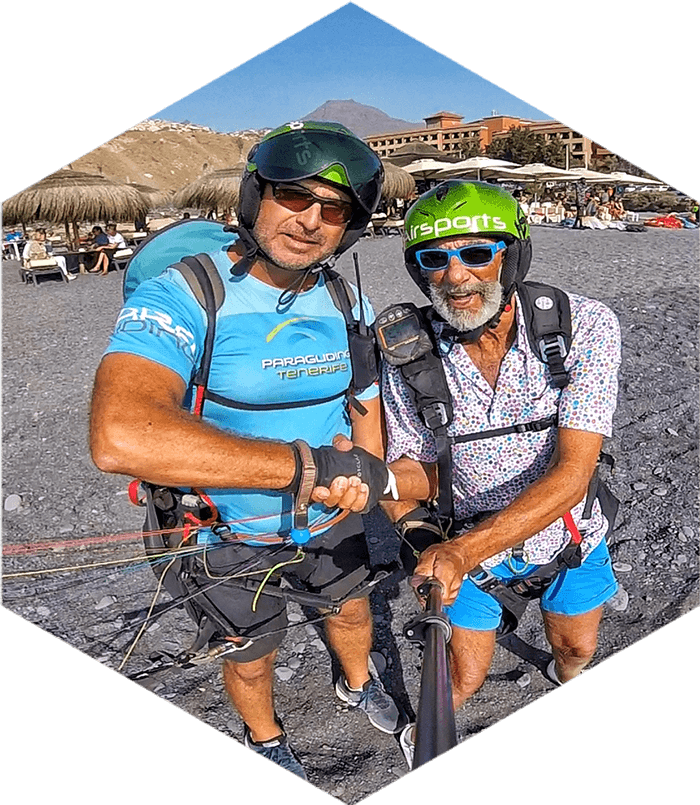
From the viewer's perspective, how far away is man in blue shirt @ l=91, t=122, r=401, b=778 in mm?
1352

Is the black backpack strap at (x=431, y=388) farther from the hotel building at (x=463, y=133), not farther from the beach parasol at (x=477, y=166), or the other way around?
the beach parasol at (x=477, y=166)

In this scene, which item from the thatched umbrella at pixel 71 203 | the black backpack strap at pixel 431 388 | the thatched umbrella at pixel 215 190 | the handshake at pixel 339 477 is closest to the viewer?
the handshake at pixel 339 477

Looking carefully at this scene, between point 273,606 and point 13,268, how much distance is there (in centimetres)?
784

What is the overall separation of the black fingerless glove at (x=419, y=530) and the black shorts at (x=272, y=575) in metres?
0.22

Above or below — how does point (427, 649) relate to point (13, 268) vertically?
below

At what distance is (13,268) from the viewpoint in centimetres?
857

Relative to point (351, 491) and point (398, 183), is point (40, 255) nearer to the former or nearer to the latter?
point (398, 183)

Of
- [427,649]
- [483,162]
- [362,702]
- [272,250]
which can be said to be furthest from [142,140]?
[427,649]

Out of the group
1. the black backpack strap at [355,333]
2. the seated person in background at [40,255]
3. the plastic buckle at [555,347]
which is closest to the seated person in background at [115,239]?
the seated person in background at [40,255]

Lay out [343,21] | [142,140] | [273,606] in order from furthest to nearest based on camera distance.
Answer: [142,140] → [343,21] → [273,606]

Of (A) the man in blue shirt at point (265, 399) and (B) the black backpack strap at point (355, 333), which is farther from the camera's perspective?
(B) the black backpack strap at point (355, 333)

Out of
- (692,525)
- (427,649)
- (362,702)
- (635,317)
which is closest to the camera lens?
(427,649)

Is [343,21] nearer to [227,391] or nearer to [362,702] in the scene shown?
[227,391]

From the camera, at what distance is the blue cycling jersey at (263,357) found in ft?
5.24
